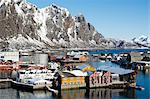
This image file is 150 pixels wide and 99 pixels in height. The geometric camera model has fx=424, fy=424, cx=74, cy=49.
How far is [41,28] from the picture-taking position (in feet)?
275

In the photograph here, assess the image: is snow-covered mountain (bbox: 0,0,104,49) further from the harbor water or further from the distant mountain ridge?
the harbor water

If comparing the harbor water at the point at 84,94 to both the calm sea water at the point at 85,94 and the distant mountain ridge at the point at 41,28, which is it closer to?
the calm sea water at the point at 85,94

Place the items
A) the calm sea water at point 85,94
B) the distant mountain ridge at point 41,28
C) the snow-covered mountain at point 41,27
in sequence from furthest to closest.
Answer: the snow-covered mountain at point 41,27, the distant mountain ridge at point 41,28, the calm sea water at point 85,94

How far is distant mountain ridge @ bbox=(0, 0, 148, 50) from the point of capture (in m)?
73.7

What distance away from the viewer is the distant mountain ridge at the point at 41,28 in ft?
242

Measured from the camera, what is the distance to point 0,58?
36.2 meters

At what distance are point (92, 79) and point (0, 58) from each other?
1539 cm

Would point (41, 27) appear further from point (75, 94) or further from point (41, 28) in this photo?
point (75, 94)

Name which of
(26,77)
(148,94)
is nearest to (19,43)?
(26,77)

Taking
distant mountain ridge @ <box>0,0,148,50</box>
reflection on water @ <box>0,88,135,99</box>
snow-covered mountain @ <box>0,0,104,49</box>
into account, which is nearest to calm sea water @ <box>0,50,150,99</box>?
reflection on water @ <box>0,88,135,99</box>

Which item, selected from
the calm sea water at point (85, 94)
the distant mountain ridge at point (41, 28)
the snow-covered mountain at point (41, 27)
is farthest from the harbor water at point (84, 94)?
the snow-covered mountain at point (41, 27)

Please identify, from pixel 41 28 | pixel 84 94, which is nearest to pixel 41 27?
pixel 41 28

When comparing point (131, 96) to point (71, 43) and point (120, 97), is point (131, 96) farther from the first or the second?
point (71, 43)

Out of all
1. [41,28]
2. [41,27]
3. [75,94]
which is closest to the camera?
[75,94]
